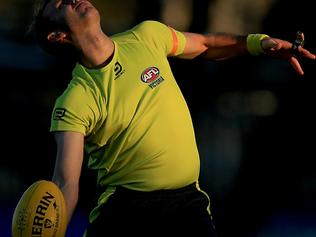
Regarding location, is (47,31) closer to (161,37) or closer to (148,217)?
(161,37)

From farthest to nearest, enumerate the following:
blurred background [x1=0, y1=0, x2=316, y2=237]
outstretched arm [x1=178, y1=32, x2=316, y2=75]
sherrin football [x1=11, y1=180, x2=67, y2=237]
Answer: blurred background [x1=0, y1=0, x2=316, y2=237] < outstretched arm [x1=178, y1=32, x2=316, y2=75] < sherrin football [x1=11, y1=180, x2=67, y2=237]

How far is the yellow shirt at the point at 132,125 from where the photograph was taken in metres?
4.31

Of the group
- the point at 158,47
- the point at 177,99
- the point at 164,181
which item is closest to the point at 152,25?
the point at 158,47

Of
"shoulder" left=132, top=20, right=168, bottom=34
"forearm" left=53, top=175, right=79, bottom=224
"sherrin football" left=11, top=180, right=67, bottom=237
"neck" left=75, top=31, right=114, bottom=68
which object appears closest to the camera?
"sherrin football" left=11, top=180, right=67, bottom=237

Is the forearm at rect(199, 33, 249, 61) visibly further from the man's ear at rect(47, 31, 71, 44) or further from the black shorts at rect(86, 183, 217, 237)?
the black shorts at rect(86, 183, 217, 237)

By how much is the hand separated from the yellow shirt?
0.69m

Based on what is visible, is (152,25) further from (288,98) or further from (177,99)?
(288,98)

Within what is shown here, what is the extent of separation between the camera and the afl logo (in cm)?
445

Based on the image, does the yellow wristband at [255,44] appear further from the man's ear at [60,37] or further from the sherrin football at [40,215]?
the sherrin football at [40,215]

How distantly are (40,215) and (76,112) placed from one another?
613 millimetres

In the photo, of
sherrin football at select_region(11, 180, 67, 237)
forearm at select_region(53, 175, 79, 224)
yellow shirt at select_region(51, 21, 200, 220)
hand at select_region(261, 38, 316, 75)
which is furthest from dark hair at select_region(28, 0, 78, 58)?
hand at select_region(261, 38, 316, 75)

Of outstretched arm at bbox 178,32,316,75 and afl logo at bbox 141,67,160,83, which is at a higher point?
outstretched arm at bbox 178,32,316,75

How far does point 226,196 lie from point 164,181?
7.65 ft

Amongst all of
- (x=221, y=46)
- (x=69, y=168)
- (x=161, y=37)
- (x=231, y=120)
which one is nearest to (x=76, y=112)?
(x=69, y=168)
